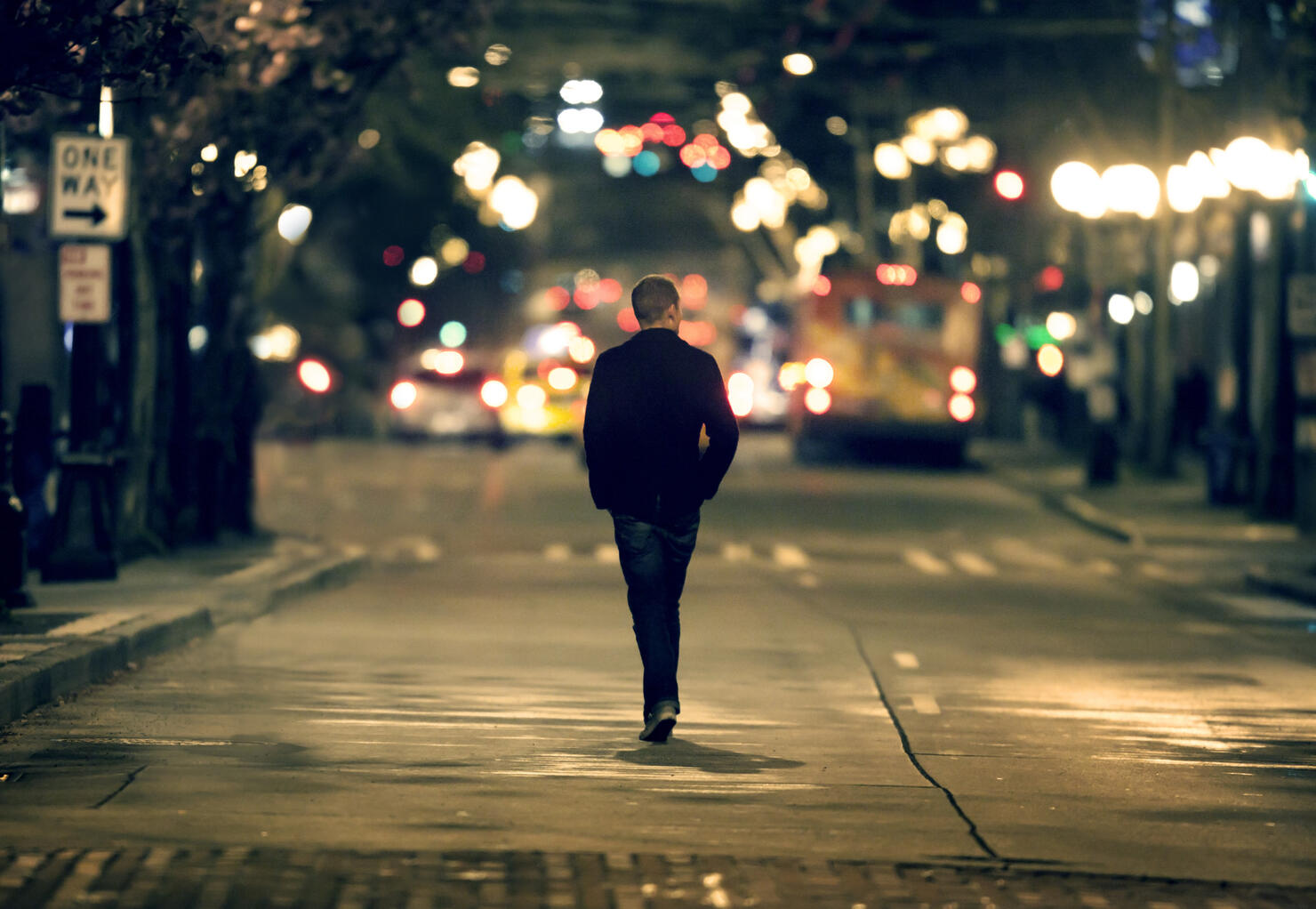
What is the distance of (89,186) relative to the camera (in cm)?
1551

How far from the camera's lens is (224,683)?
38.5 ft

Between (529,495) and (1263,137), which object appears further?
(529,495)

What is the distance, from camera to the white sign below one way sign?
15547mm

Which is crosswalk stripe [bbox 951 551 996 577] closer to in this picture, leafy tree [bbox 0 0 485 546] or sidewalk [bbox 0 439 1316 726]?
sidewalk [bbox 0 439 1316 726]

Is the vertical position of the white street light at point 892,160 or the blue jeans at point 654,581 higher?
the white street light at point 892,160

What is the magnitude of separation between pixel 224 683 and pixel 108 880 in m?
4.86

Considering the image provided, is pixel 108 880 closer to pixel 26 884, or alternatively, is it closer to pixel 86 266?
pixel 26 884

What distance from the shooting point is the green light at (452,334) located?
55812mm

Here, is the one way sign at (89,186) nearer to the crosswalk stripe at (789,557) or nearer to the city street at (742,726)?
the city street at (742,726)

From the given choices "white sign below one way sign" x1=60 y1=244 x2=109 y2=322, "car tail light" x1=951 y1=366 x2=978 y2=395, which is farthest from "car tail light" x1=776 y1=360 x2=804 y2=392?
"white sign below one way sign" x1=60 y1=244 x2=109 y2=322

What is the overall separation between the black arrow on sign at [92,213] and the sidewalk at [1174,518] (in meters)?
9.28

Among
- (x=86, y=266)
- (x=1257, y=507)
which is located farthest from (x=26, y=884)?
(x=1257, y=507)

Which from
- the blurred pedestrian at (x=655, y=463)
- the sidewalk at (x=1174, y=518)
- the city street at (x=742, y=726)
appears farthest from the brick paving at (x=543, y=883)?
the sidewalk at (x=1174, y=518)

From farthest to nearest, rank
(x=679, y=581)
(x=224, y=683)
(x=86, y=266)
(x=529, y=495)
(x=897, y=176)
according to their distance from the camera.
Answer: (x=897, y=176) < (x=529, y=495) < (x=86, y=266) < (x=224, y=683) < (x=679, y=581)
